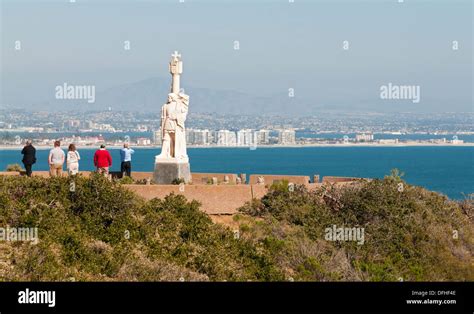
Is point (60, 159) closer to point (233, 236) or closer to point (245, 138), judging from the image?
point (233, 236)

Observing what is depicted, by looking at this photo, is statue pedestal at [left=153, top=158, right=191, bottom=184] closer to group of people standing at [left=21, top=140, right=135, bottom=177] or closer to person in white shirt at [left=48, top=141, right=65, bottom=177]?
group of people standing at [left=21, top=140, right=135, bottom=177]

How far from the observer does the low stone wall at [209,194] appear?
23656mm

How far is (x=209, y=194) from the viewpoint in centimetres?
2367

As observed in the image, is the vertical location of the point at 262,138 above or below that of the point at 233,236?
above

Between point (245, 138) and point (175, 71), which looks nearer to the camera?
point (175, 71)

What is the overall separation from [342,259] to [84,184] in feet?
20.7

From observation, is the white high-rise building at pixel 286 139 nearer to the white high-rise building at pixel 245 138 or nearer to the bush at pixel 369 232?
the white high-rise building at pixel 245 138

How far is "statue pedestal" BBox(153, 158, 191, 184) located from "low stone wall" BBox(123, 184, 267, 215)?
349cm

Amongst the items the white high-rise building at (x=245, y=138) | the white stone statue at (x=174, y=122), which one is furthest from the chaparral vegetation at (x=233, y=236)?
the white high-rise building at (x=245, y=138)

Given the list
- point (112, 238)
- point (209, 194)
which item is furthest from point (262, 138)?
point (112, 238)

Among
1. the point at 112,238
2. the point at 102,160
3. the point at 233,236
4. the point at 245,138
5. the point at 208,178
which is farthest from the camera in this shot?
the point at 245,138

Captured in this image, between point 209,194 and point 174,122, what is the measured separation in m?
4.53

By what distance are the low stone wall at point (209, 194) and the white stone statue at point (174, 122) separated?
3.70 meters
